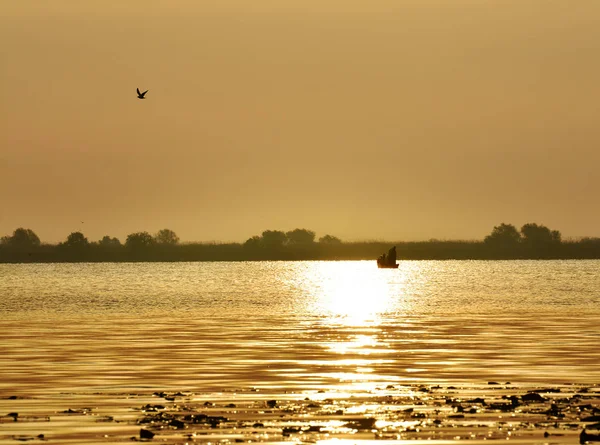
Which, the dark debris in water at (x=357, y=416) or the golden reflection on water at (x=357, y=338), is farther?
the golden reflection on water at (x=357, y=338)

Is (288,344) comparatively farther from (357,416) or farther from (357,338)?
(357,416)

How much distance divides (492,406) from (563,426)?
11.6 ft

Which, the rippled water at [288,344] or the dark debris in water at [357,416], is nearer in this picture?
the dark debris in water at [357,416]

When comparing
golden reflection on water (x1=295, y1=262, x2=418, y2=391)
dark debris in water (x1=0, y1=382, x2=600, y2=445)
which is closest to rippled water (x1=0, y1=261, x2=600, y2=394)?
golden reflection on water (x1=295, y1=262, x2=418, y2=391)

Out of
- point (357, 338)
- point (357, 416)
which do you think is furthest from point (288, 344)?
point (357, 416)

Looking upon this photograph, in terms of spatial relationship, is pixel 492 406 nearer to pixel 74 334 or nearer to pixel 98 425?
pixel 98 425

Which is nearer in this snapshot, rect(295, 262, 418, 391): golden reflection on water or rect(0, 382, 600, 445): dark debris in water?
rect(0, 382, 600, 445): dark debris in water

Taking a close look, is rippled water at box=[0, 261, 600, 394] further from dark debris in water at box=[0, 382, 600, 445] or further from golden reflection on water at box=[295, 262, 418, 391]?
dark debris in water at box=[0, 382, 600, 445]

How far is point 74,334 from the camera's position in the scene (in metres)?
63.3

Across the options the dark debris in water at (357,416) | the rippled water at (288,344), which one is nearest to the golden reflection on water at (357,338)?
the rippled water at (288,344)

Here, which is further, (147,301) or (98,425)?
(147,301)

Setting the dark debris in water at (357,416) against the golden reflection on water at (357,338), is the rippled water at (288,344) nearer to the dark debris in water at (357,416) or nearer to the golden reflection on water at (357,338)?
the golden reflection on water at (357,338)

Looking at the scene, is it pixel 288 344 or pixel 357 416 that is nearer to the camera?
pixel 357 416

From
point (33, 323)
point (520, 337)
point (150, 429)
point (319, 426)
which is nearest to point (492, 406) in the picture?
point (319, 426)
